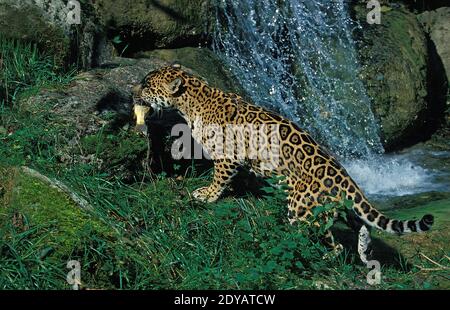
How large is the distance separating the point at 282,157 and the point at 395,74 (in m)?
4.87

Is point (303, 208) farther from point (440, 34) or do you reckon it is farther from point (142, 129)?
point (440, 34)

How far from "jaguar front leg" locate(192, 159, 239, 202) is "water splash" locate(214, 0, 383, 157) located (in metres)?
3.02

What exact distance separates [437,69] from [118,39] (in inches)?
230

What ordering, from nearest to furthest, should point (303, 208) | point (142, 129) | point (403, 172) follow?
1. point (303, 208)
2. point (142, 129)
3. point (403, 172)

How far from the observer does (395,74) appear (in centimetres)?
1330

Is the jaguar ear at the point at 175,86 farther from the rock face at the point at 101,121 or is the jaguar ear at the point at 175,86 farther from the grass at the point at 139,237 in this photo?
the grass at the point at 139,237

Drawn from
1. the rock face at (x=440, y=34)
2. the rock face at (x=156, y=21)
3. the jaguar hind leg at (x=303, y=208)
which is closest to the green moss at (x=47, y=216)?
the jaguar hind leg at (x=303, y=208)

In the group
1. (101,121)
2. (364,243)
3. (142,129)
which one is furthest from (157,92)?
(364,243)

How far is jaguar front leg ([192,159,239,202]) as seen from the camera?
963 cm

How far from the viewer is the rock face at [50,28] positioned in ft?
35.6

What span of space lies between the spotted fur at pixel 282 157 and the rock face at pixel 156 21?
6.39ft

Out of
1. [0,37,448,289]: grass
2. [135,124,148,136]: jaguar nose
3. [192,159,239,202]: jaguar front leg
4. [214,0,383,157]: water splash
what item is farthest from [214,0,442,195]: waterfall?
[0,37,448,289]: grass

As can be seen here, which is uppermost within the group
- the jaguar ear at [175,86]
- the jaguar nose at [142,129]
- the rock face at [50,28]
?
the rock face at [50,28]
